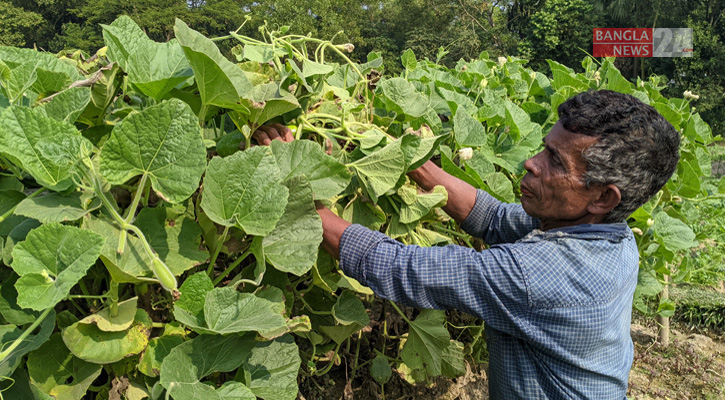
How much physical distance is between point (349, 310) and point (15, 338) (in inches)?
28.2

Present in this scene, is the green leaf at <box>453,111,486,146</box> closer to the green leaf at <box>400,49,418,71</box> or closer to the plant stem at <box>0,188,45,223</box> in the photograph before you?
the green leaf at <box>400,49,418,71</box>

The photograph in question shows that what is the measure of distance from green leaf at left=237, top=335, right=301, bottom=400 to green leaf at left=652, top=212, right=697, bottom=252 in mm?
1893

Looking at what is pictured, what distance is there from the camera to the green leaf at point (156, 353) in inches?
37.7

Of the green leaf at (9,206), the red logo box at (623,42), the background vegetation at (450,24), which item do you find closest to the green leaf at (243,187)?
the green leaf at (9,206)

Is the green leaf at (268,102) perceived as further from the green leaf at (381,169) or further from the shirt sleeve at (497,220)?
the shirt sleeve at (497,220)

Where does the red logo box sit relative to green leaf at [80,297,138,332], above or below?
below

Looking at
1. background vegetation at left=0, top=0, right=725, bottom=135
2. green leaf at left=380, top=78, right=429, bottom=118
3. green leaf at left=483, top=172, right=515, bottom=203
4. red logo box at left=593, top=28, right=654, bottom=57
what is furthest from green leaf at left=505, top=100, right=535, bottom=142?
red logo box at left=593, top=28, right=654, bottom=57

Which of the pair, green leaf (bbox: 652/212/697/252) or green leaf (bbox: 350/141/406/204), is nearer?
green leaf (bbox: 350/141/406/204)

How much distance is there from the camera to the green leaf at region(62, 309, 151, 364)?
0.89m

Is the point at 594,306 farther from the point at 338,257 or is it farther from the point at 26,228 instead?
the point at 26,228

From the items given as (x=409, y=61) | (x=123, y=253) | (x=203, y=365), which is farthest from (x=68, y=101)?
(x=409, y=61)

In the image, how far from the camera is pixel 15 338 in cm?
84

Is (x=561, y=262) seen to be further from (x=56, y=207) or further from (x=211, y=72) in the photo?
(x=56, y=207)

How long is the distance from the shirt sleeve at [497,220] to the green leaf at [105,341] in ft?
3.53
